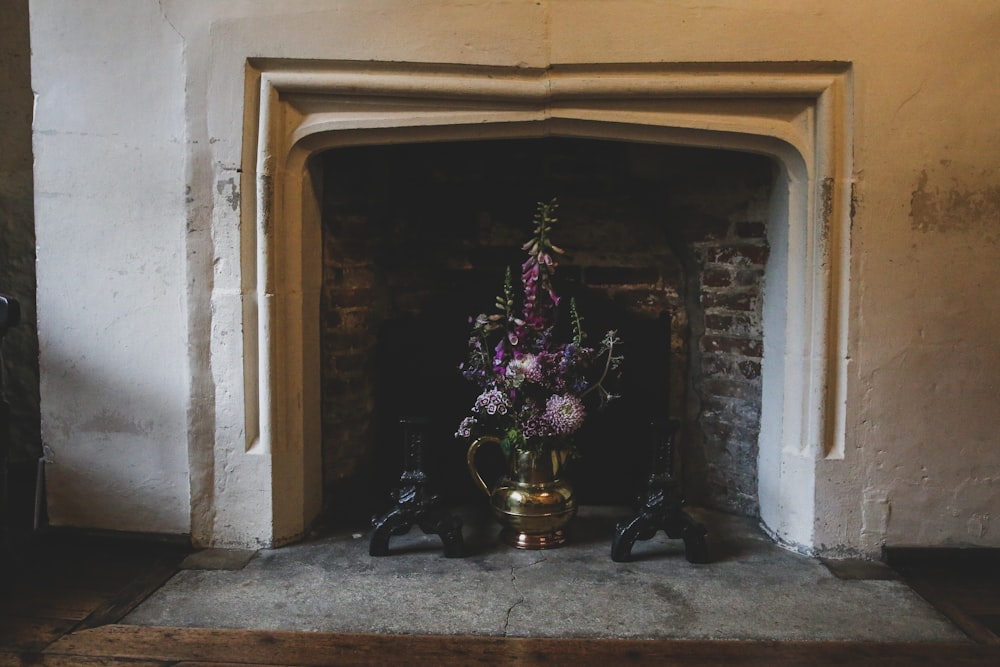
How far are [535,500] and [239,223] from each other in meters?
1.35

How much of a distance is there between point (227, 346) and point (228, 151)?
0.64 meters

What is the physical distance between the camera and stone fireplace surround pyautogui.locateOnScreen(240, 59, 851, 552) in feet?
8.53

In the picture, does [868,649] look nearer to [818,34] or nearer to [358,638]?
[358,638]

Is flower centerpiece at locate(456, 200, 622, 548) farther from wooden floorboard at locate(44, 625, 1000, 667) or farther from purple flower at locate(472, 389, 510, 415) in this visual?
wooden floorboard at locate(44, 625, 1000, 667)

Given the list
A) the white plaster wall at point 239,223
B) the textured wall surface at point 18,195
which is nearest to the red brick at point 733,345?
the white plaster wall at point 239,223

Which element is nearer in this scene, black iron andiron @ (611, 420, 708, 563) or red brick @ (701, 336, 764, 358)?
black iron andiron @ (611, 420, 708, 563)

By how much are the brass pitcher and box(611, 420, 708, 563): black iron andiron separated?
0.21m

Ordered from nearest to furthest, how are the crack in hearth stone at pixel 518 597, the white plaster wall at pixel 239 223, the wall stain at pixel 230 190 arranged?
the crack in hearth stone at pixel 518 597, the white plaster wall at pixel 239 223, the wall stain at pixel 230 190

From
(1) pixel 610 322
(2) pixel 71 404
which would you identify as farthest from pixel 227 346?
(1) pixel 610 322

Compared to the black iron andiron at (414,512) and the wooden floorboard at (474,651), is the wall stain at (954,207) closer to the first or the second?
the wooden floorboard at (474,651)

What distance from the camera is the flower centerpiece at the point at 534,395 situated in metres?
2.71

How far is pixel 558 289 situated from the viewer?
10.6ft

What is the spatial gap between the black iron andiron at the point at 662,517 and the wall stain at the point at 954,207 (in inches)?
40.3

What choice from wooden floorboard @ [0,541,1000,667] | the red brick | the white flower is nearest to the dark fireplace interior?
the red brick
